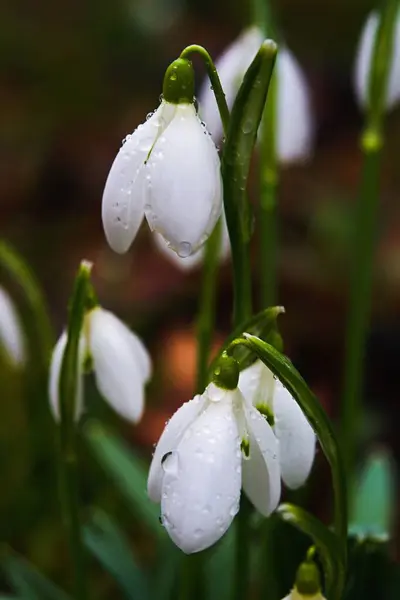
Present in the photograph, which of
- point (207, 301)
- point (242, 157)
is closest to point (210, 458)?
point (242, 157)

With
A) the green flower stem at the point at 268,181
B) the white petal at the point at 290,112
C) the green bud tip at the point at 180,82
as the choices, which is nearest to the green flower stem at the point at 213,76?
the green bud tip at the point at 180,82

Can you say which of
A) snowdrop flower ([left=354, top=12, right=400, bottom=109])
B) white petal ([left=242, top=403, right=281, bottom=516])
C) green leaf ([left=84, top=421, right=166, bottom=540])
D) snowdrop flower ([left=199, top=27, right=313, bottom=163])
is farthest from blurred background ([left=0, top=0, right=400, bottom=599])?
white petal ([left=242, top=403, right=281, bottom=516])

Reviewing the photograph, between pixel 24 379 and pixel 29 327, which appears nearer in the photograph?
pixel 24 379

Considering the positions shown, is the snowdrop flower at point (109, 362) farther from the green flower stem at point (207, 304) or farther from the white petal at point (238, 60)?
the white petal at point (238, 60)

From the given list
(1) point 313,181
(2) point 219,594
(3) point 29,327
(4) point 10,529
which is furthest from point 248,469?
(1) point 313,181

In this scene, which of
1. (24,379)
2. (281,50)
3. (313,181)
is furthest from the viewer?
(313,181)

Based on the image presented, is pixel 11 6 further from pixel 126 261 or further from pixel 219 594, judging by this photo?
pixel 219 594

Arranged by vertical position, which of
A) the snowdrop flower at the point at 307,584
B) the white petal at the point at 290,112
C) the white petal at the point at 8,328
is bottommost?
the snowdrop flower at the point at 307,584
